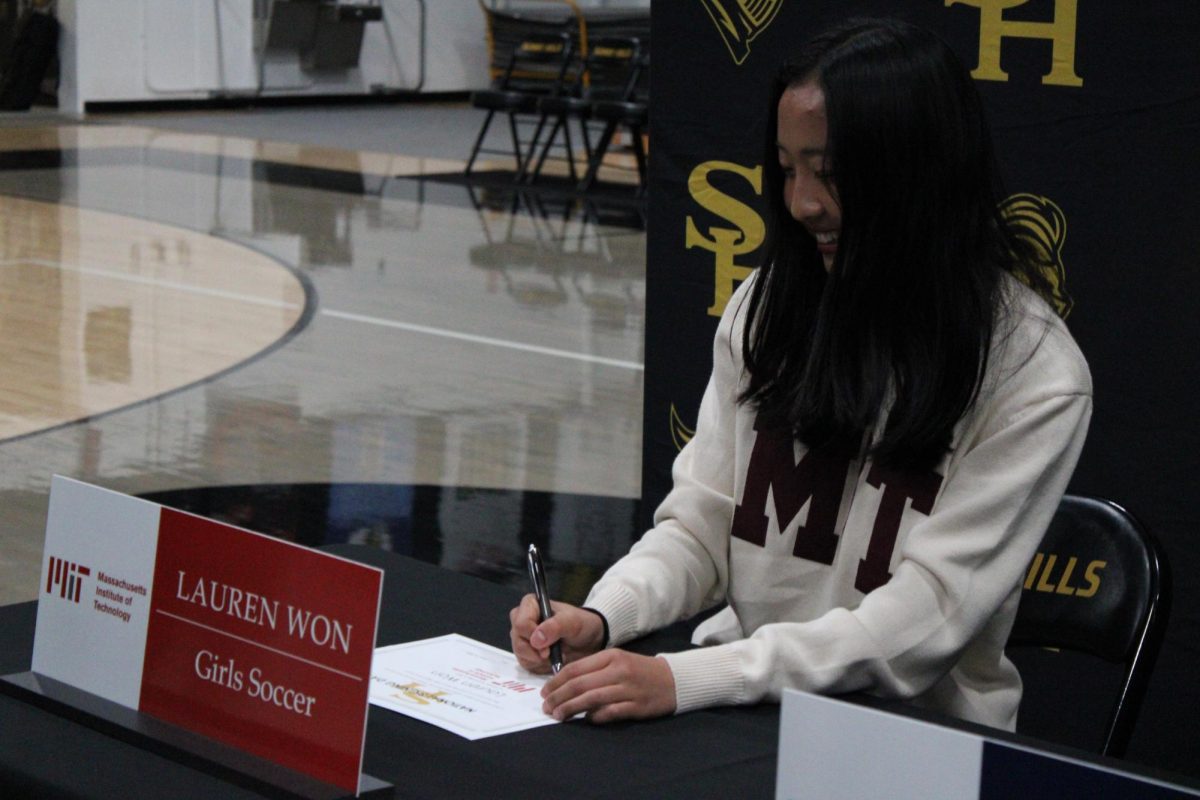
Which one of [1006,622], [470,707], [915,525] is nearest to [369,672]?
[470,707]

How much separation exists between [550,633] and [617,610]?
17cm

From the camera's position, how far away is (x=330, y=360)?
5988mm

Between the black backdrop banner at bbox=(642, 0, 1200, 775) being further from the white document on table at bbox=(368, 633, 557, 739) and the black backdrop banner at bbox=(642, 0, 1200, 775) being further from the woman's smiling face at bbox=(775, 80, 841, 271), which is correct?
the white document on table at bbox=(368, 633, 557, 739)

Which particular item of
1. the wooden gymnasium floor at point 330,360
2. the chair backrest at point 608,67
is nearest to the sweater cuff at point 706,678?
the wooden gymnasium floor at point 330,360

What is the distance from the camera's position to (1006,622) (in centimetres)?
171

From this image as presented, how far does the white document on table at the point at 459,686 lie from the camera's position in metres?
1.38

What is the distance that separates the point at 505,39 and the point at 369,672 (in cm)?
1443

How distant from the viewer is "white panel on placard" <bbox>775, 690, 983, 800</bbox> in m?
0.98

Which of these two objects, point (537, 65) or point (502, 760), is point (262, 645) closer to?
point (502, 760)

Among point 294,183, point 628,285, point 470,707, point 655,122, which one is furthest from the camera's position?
point 294,183

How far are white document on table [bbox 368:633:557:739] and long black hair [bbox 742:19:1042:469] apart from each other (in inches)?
16.2

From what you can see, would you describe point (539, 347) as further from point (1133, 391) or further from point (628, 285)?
point (1133, 391)

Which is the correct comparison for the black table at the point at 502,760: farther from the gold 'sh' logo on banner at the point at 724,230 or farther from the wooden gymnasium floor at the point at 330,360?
the wooden gymnasium floor at the point at 330,360

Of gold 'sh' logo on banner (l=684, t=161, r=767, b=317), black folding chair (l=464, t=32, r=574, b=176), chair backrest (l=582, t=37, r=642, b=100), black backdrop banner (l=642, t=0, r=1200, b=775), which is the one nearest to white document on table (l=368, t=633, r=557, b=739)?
black backdrop banner (l=642, t=0, r=1200, b=775)
